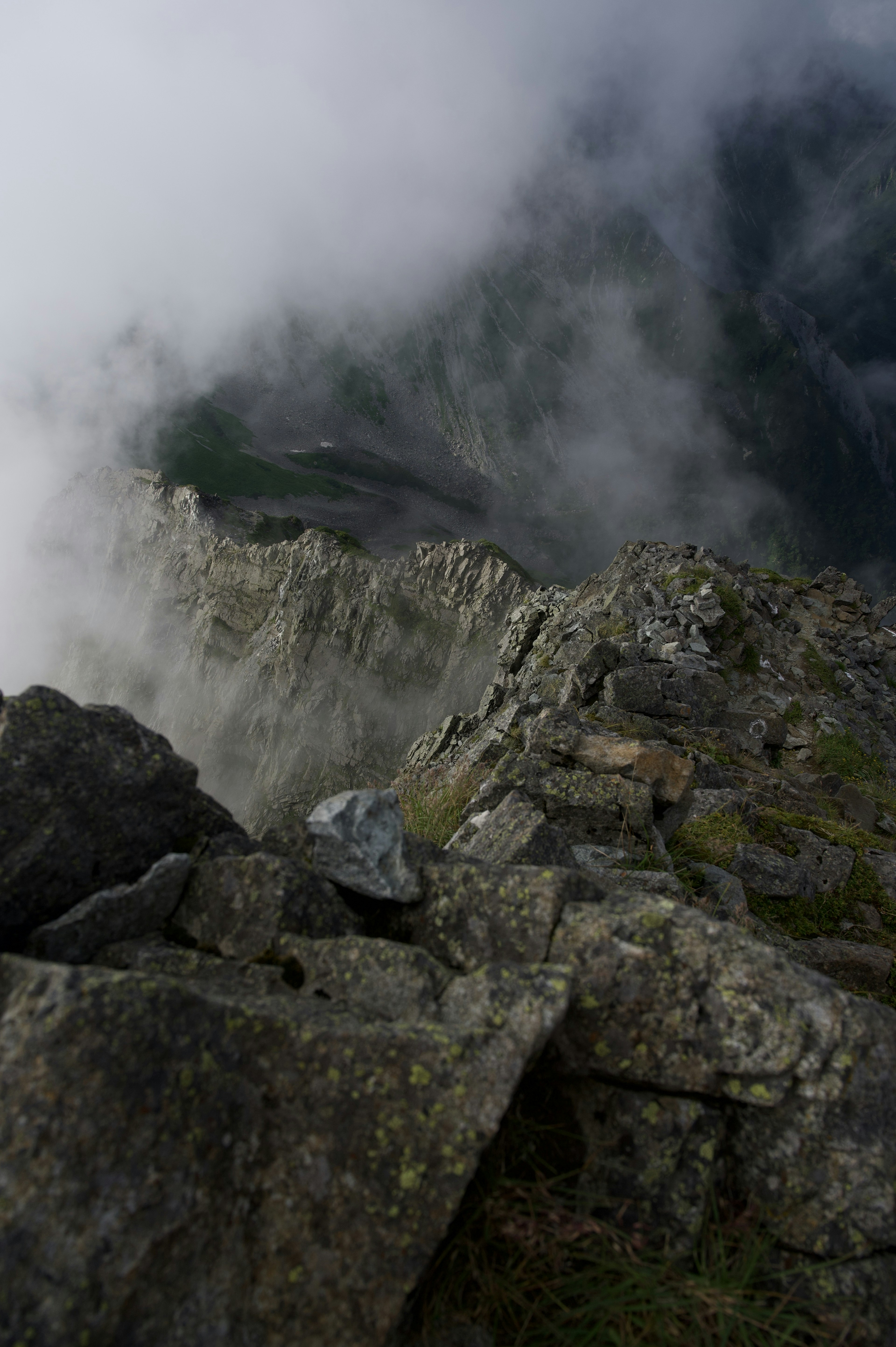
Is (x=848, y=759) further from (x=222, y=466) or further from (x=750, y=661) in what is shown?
(x=222, y=466)

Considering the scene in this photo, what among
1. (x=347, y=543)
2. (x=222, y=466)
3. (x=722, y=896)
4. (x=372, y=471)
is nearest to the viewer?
(x=722, y=896)

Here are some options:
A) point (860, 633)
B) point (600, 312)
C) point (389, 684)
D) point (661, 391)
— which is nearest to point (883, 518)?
point (661, 391)

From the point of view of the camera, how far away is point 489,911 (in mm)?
3990

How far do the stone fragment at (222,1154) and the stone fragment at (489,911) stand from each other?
741 mm

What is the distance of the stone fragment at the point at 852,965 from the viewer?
660 cm

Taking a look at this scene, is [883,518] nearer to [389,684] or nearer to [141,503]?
[389,684]

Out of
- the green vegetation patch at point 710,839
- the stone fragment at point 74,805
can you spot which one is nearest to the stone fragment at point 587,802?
the green vegetation patch at point 710,839

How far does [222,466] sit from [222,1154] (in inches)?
6239

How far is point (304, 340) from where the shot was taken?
198 meters

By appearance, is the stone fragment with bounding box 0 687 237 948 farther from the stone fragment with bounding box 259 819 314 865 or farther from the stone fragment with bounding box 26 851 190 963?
the stone fragment with bounding box 259 819 314 865

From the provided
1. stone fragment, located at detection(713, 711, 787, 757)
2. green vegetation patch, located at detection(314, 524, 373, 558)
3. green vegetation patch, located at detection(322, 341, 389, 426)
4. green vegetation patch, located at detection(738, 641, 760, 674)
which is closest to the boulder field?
stone fragment, located at detection(713, 711, 787, 757)

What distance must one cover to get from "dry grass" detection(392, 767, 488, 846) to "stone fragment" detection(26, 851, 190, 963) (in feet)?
11.4

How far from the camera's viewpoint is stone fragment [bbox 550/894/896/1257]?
3105 mm

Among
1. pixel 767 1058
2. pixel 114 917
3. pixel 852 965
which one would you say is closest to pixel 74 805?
pixel 114 917
